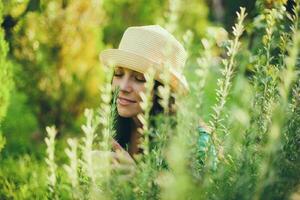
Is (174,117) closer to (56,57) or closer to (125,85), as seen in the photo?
(125,85)

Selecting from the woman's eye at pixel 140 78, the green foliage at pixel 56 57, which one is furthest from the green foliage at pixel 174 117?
the woman's eye at pixel 140 78

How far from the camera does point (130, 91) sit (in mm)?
3002

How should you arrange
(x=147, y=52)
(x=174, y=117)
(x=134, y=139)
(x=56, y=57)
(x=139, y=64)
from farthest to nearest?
(x=56, y=57) → (x=134, y=139) → (x=147, y=52) → (x=139, y=64) → (x=174, y=117)

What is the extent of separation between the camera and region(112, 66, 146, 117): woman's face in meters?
3.01

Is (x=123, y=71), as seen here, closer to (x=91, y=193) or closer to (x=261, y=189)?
(x=91, y=193)

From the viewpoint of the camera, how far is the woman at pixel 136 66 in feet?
9.82

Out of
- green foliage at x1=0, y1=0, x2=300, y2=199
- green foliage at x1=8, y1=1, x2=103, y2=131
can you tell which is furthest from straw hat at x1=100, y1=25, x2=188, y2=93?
green foliage at x1=8, y1=1, x2=103, y2=131

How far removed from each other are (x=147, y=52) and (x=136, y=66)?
188 millimetres

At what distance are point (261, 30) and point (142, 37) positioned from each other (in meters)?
1.12

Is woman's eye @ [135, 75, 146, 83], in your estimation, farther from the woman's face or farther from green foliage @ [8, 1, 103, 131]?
green foliage @ [8, 1, 103, 131]

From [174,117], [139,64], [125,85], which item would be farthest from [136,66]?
[174,117]

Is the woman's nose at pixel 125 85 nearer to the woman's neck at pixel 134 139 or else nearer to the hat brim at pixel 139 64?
the hat brim at pixel 139 64

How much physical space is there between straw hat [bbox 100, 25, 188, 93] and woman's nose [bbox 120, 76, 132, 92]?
83mm

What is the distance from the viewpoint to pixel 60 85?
7453 mm
